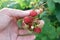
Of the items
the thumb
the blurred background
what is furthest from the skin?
the blurred background

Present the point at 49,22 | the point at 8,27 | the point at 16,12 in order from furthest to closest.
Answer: the point at 8,27
the point at 16,12
the point at 49,22

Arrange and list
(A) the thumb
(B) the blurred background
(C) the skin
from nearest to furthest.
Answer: (B) the blurred background, (A) the thumb, (C) the skin

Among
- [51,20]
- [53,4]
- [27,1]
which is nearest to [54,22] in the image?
[51,20]

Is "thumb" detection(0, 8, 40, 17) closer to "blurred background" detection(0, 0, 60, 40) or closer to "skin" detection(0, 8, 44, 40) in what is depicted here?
"skin" detection(0, 8, 44, 40)

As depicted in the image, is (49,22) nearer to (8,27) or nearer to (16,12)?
(16,12)

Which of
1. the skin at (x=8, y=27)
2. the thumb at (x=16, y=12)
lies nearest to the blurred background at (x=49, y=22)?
the thumb at (x=16, y=12)

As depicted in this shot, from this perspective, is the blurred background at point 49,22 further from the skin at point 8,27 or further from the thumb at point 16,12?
the skin at point 8,27

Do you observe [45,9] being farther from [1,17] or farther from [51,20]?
[1,17]

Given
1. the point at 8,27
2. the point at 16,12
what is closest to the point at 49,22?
the point at 16,12

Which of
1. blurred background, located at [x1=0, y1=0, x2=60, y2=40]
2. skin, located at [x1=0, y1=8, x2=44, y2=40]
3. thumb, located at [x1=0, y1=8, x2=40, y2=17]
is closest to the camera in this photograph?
blurred background, located at [x1=0, y1=0, x2=60, y2=40]

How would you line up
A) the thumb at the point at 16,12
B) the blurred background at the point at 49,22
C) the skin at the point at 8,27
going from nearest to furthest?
the blurred background at the point at 49,22
the thumb at the point at 16,12
the skin at the point at 8,27

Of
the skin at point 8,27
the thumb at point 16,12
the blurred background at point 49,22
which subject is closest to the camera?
the blurred background at point 49,22
